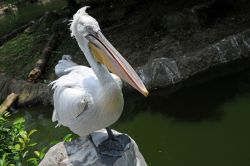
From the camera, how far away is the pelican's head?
13.4 ft

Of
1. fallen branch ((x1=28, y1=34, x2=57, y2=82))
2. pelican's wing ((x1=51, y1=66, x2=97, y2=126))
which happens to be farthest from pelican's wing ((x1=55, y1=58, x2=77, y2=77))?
fallen branch ((x1=28, y1=34, x2=57, y2=82))

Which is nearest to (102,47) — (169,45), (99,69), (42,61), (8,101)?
(99,69)

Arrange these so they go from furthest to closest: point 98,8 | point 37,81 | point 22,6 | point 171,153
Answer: point 22,6, point 98,8, point 37,81, point 171,153

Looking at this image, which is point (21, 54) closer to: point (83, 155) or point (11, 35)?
point (11, 35)

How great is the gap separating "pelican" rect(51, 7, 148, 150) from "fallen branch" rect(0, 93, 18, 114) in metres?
5.87

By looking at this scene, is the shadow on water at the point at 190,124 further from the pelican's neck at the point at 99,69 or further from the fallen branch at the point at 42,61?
the pelican's neck at the point at 99,69

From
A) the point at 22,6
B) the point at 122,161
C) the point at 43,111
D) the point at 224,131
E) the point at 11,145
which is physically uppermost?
the point at 11,145

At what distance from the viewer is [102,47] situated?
163 inches

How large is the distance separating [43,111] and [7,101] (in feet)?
2.87

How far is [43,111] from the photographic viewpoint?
32.2ft

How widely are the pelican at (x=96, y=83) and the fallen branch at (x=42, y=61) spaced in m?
6.33

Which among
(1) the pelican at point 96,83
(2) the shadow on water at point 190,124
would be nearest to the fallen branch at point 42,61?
(2) the shadow on water at point 190,124

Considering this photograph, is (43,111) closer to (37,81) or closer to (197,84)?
(37,81)

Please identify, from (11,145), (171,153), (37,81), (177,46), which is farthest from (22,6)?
(11,145)
